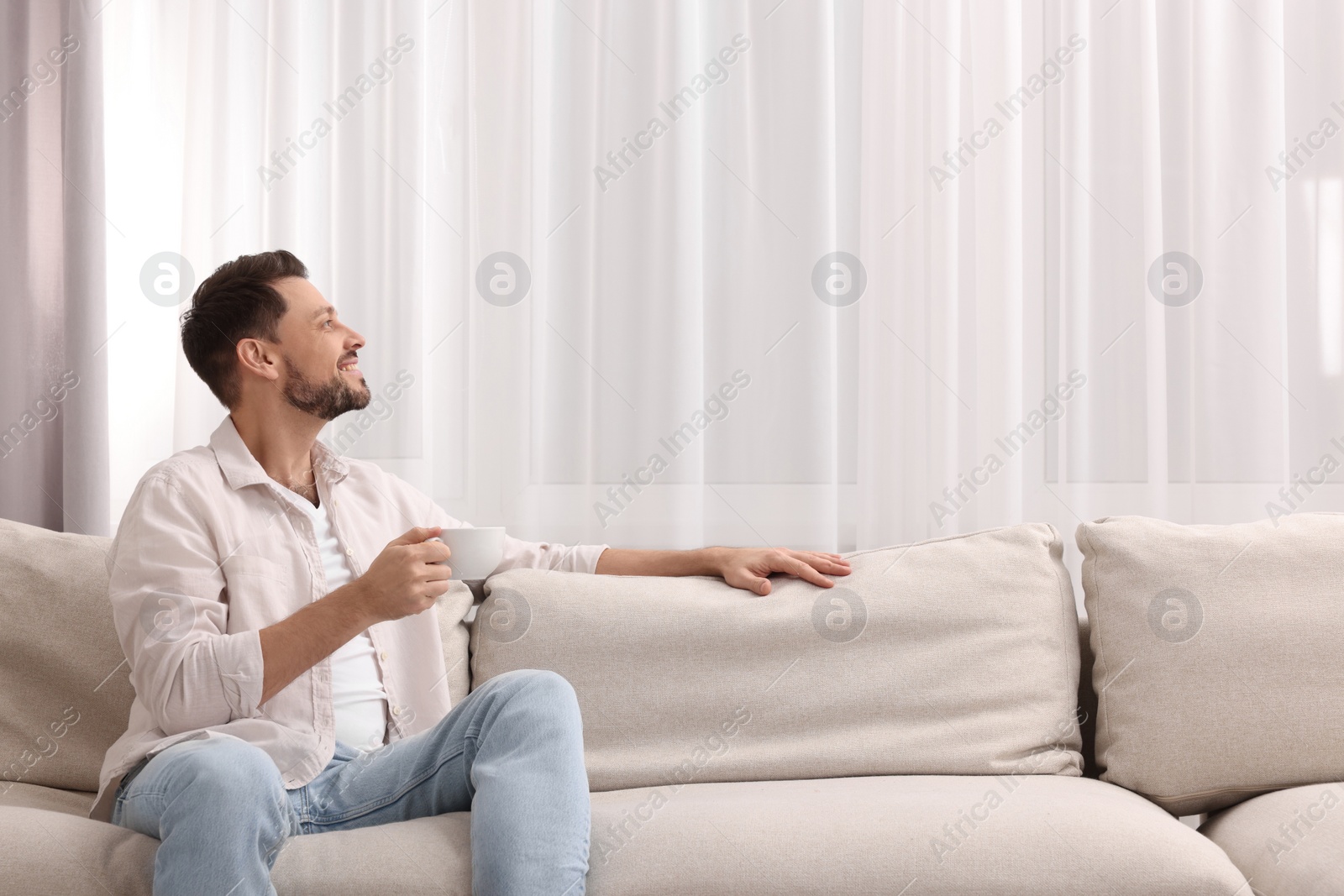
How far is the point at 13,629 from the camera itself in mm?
1568

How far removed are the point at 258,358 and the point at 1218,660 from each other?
1540mm

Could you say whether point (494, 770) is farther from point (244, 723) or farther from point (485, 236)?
point (485, 236)

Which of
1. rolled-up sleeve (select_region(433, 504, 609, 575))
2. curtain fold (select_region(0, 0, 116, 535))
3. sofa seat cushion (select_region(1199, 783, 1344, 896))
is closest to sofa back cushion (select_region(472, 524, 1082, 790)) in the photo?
rolled-up sleeve (select_region(433, 504, 609, 575))

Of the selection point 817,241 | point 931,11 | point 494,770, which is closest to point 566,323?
point 817,241

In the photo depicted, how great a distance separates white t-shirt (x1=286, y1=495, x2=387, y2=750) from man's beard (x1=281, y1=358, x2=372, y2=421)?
143 mm

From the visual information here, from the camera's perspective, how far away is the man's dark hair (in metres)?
1.54

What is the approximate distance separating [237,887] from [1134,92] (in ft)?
7.12

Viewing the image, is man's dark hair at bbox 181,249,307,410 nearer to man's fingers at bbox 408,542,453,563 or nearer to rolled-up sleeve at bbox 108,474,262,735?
rolled-up sleeve at bbox 108,474,262,735

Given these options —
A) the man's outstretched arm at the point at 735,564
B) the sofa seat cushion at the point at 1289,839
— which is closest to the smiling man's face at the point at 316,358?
the man's outstretched arm at the point at 735,564

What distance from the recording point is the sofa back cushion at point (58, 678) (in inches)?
60.5

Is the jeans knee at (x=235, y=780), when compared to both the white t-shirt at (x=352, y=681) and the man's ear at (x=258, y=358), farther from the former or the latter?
the man's ear at (x=258, y=358)

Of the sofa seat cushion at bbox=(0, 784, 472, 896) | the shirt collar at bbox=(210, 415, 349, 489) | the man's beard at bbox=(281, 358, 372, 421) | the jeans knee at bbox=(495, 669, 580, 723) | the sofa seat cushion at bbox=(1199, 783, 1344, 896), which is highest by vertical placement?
the man's beard at bbox=(281, 358, 372, 421)

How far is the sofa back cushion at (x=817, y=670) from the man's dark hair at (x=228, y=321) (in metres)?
0.57

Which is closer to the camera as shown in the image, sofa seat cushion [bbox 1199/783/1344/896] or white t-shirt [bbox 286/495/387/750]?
sofa seat cushion [bbox 1199/783/1344/896]
